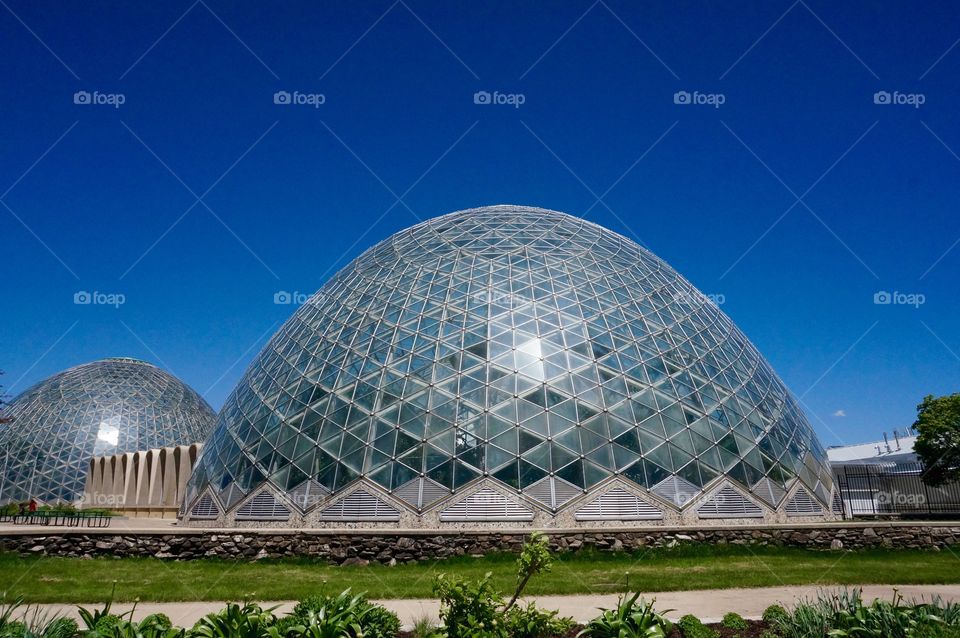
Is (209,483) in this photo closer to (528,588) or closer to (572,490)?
→ (572,490)

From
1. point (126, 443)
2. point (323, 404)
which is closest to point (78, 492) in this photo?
point (126, 443)

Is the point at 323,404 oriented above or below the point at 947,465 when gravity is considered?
above

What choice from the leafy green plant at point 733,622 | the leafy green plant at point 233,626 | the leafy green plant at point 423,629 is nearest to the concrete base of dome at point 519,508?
the leafy green plant at point 733,622

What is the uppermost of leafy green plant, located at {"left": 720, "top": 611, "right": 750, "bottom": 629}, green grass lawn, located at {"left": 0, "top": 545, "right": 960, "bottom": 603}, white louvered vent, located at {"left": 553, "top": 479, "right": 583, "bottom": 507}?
white louvered vent, located at {"left": 553, "top": 479, "right": 583, "bottom": 507}

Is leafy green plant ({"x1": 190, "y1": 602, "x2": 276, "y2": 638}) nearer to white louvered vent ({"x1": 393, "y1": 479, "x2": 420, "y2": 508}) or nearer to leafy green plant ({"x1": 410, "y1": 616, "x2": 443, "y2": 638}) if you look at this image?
leafy green plant ({"x1": 410, "y1": 616, "x2": 443, "y2": 638})

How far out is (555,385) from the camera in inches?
922

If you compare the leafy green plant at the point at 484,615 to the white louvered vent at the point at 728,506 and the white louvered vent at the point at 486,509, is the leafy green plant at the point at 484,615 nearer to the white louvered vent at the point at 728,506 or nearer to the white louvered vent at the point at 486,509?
the white louvered vent at the point at 486,509

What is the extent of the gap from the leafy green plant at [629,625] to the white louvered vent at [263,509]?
1666 cm

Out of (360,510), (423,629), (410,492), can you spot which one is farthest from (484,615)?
(360,510)

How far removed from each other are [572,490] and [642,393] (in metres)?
4.98

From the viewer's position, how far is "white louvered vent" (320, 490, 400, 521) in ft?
70.6

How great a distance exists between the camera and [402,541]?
61.0 ft

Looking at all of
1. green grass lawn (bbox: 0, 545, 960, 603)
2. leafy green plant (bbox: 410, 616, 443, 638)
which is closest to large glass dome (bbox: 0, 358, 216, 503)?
green grass lawn (bbox: 0, 545, 960, 603)

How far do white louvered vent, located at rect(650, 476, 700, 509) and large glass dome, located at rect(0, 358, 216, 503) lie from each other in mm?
61612
